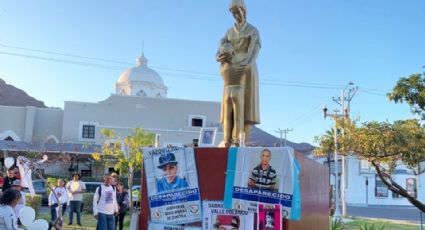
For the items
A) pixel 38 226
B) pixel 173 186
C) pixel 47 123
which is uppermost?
pixel 47 123

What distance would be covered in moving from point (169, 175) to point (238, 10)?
8.87 feet

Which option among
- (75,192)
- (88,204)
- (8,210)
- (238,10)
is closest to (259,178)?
(238,10)

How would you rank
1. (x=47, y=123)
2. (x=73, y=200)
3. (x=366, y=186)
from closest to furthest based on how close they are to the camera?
(x=73, y=200) < (x=47, y=123) < (x=366, y=186)

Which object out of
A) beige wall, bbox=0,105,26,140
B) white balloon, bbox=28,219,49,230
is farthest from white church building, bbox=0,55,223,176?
white balloon, bbox=28,219,49,230

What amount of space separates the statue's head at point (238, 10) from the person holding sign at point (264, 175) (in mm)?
2324

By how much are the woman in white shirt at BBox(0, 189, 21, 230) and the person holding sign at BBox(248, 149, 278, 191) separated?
9.98 ft

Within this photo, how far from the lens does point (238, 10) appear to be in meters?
7.80

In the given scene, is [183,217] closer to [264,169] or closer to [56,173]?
[264,169]

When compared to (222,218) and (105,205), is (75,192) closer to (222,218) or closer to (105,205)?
(105,205)

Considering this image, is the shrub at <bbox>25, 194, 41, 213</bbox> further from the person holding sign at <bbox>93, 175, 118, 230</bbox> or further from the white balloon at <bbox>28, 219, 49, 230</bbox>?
the white balloon at <bbox>28, 219, 49, 230</bbox>

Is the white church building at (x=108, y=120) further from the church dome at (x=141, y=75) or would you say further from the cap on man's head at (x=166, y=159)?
the cap on man's head at (x=166, y=159)

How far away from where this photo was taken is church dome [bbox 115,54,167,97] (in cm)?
5181

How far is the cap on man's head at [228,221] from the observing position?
6609 millimetres

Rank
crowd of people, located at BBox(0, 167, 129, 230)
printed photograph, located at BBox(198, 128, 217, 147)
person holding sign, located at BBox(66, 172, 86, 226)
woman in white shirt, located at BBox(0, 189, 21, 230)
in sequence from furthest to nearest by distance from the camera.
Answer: person holding sign, located at BBox(66, 172, 86, 226)
printed photograph, located at BBox(198, 128, 217, 147)
crowd of people, located at BBox(0, 167, 129, 230)
woman in white shirt, located at BBox(0, 189, 21, 230)
